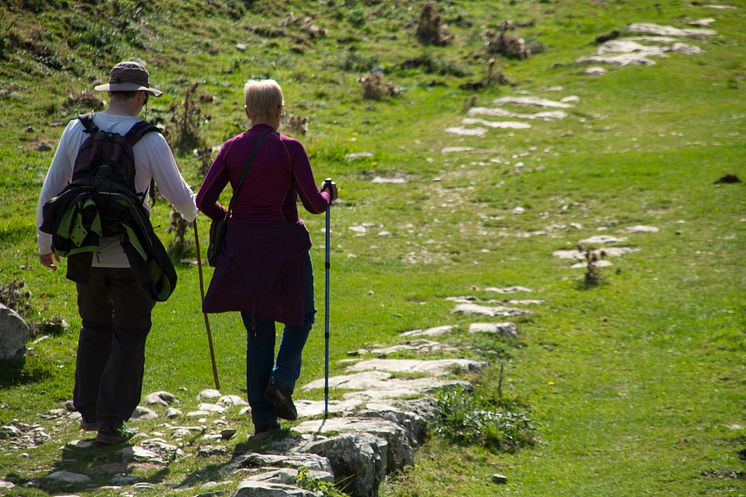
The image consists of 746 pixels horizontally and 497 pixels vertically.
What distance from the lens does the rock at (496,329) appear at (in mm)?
11008

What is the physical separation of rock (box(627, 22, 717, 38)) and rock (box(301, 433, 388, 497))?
1119 inches

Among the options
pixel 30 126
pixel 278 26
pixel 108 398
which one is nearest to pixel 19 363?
pixel 108 398

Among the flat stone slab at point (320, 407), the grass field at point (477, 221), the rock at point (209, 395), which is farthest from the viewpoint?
the rock at point (209, 395)

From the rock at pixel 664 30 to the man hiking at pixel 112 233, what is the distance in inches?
1125

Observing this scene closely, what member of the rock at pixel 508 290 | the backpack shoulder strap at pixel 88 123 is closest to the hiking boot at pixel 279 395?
the backpack shoulder strap at pixel 88 123

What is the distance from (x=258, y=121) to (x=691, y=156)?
1571cm

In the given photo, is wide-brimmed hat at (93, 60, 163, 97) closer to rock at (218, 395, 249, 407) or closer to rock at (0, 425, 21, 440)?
rock at (0, 425, 21, 440)

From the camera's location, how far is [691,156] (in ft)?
65.9

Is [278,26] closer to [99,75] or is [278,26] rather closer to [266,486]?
[99,75]

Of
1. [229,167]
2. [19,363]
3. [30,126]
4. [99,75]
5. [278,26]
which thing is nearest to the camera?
[229,167]

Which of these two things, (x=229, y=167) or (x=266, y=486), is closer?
(x=266, y=486)

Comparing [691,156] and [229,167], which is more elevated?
[229,167]

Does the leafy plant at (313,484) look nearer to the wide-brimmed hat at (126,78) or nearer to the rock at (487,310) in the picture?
the wide-brimmed hat at (126,78)

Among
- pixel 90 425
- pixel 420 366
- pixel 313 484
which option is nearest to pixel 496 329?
pixel 420 366
